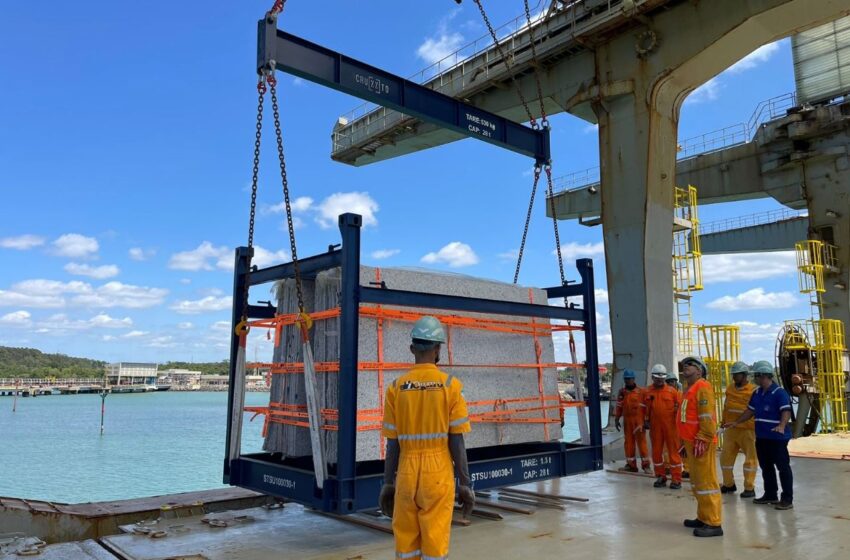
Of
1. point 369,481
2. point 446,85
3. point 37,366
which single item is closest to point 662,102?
point 446,85

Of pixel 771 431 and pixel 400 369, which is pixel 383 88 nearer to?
pixel 400 369

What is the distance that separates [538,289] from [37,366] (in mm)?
127574

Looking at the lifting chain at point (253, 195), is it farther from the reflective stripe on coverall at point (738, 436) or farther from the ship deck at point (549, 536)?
the reflective stripe on coverall at point (738, 436)

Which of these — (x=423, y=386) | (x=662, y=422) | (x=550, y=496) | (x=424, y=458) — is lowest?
(x=550, y=496)

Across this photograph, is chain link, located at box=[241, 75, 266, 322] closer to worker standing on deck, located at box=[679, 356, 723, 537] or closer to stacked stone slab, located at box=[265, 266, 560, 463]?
stacked stone slab, located at box=[265, 266, 560, 463]

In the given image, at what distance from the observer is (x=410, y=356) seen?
596 cm

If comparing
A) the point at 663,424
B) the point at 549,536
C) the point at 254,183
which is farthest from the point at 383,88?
the point at 663,424

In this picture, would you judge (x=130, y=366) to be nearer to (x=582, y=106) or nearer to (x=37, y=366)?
(x=37, y=366)

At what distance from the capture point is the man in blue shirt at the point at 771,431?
660 cm

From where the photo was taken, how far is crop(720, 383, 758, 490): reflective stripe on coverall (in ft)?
24.5

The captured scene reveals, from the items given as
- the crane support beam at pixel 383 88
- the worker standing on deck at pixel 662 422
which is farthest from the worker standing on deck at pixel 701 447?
the crane support beam at pixel 383 88

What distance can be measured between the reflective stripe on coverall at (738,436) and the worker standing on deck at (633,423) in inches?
58.8

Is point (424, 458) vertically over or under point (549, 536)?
over

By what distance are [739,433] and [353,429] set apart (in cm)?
540
